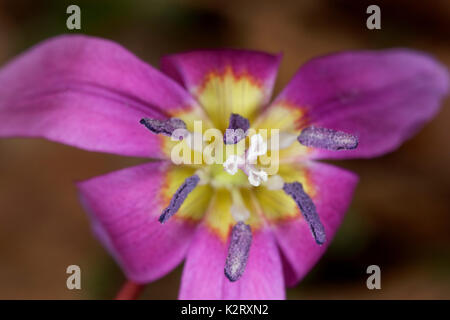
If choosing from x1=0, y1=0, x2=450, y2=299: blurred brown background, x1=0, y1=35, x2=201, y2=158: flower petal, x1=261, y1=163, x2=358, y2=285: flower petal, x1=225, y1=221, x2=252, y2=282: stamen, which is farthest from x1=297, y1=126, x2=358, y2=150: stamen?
x1=0, y1=0, x2=450, y2=299: blurred brown background

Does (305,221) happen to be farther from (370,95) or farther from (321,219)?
(370,95)

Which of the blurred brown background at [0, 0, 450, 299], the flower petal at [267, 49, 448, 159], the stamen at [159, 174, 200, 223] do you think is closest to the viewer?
the stamen at [159, 174, 200, 223]

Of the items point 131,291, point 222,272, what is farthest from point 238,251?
point 131,291

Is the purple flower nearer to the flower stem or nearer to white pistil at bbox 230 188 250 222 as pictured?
white pistil at bbox 230 188 250 222

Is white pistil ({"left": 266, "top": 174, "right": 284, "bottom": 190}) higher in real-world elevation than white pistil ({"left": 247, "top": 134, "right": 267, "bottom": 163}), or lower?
lower
